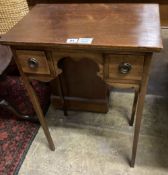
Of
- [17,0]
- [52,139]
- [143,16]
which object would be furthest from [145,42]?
[17,0]

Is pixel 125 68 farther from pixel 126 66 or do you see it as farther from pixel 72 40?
pixel 72 40

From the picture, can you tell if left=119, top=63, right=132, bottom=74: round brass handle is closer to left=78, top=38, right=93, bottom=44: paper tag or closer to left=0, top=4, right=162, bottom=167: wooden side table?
left=0, top=4, right=162, bottom=167: wooden side table

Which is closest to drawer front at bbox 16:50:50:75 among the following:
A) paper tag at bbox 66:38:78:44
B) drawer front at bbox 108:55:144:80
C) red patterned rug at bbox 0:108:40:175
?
paper tag at bbox 66:38:78:44

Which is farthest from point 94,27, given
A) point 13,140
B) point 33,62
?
point 13,140

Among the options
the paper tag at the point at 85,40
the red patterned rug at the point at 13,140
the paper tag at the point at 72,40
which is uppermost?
the paper tag at the point at 85,40

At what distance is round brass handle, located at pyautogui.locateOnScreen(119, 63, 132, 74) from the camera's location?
767 millimetres

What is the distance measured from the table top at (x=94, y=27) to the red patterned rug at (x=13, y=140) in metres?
0.76

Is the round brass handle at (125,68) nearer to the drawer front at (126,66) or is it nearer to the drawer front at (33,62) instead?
the drawer front at (126,66)

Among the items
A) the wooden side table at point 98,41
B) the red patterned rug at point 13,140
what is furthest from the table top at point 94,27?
the red patterned rug at point 13,140

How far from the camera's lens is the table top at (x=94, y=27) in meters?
0.73

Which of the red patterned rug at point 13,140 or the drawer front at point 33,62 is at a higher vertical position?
the drawer front at point 33,62

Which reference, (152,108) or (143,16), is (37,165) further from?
(143,16)

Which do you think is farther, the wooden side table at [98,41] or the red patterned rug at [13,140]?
the red patterned rug at [13,140]

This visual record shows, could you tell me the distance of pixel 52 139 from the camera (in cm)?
135
